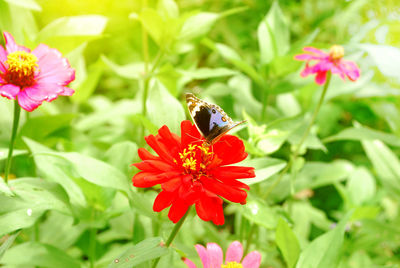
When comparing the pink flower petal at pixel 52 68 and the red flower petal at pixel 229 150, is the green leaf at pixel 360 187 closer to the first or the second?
the red flower petal at pixel 229 150

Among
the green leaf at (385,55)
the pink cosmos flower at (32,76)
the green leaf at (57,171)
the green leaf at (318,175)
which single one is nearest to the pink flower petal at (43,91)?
the pink cosmos flower at (32,76)

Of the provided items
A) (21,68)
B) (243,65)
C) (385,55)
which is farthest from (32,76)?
(385,55)

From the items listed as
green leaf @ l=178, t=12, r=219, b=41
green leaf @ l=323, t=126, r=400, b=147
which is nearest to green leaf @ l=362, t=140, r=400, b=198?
green leaf @ l=323, t=126, r=400, b=147

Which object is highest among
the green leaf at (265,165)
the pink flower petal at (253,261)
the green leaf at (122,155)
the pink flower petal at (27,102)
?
the pink flower petal at (27,102)

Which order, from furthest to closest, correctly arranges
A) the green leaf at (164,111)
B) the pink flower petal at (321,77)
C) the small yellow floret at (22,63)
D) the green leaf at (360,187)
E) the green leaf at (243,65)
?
the green leaf at (360,187), the green leaf at (243,65), the pink flower petal at (321,77), the green leaf at (164,111), the small yellow floret at (22,63)

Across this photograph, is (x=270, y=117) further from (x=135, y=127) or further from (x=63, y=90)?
(x=63, y=90)

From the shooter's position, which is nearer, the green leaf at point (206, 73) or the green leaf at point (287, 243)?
the green leaf at point (287, 243)
